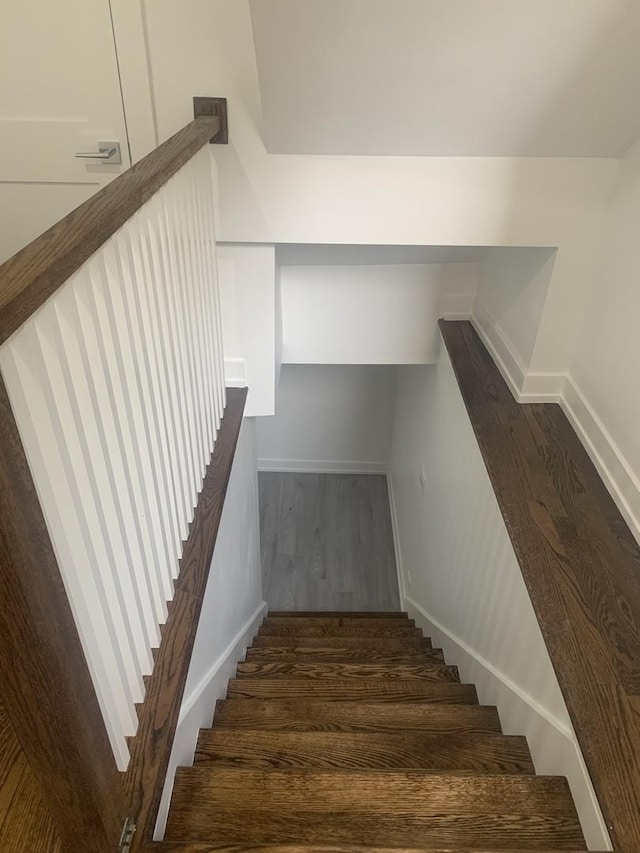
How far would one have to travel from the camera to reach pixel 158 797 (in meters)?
1.18

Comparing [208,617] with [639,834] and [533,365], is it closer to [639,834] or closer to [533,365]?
[639,834]

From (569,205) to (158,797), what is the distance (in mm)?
2152

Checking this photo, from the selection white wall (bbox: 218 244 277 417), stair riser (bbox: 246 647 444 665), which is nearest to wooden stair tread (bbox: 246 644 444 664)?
stair riser (bbox: 246 647 444 665)

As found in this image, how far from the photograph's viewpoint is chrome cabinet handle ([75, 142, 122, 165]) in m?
2.11

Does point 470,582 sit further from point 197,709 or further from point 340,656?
point 197,709

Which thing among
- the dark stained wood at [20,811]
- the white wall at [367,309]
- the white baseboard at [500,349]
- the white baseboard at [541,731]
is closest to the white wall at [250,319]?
the white wall at [367,309]

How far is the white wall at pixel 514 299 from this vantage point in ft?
7.48

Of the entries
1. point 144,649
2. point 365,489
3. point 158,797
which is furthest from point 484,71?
point 365,489

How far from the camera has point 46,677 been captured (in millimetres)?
785

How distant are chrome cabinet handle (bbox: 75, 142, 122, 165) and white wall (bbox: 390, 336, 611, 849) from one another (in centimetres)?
167

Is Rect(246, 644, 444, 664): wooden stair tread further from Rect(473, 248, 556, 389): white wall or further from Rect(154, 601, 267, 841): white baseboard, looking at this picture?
Rect(473, 248, 556, 389): white wall

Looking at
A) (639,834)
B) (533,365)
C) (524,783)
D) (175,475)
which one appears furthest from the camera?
(533,365)

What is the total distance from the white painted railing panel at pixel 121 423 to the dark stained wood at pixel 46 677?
7 centimetres

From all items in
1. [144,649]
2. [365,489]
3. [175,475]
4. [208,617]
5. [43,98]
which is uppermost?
[43,98]
